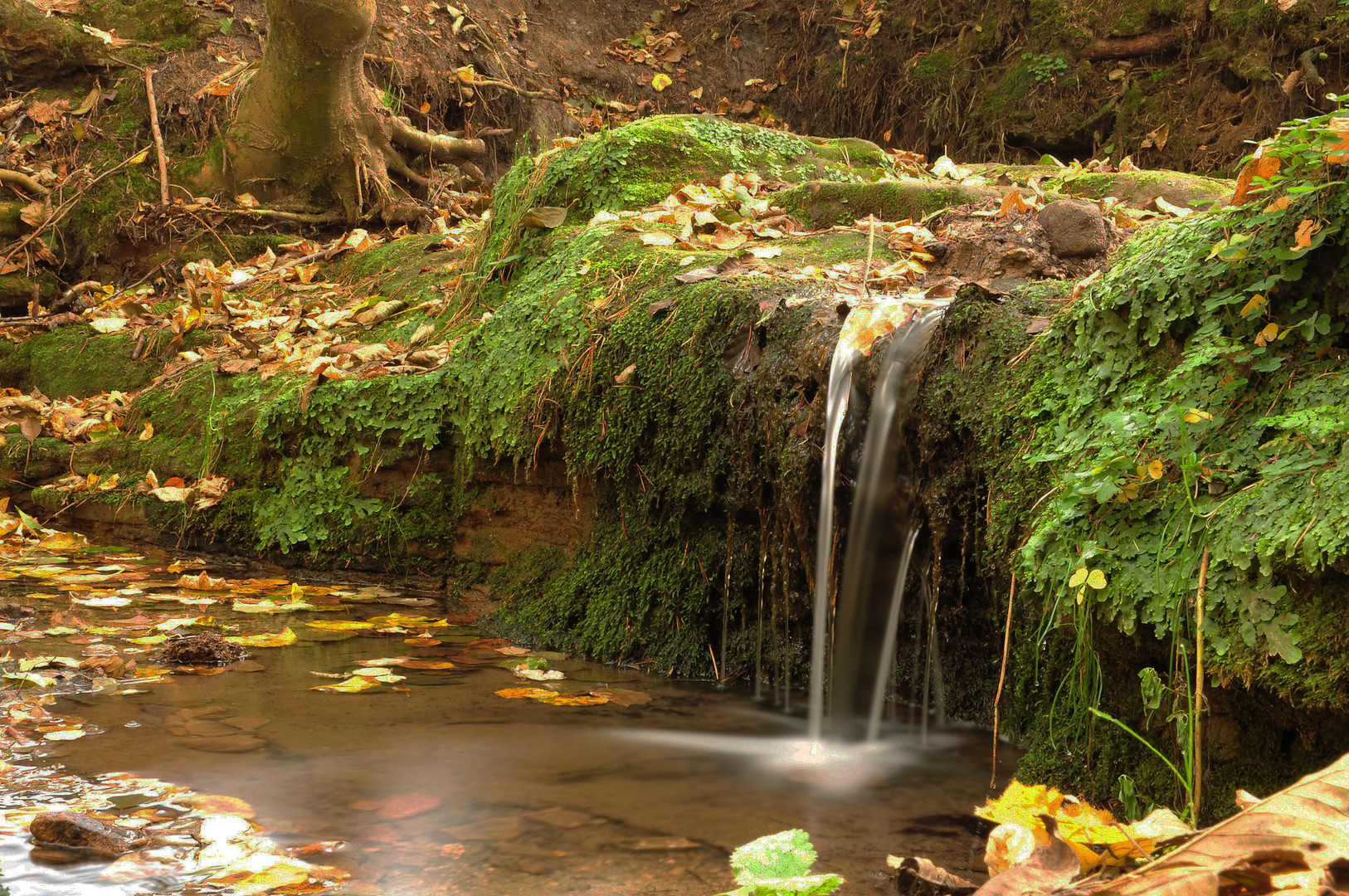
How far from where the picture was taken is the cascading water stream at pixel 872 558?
3406 mm

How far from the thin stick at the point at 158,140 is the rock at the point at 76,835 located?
7.47 m

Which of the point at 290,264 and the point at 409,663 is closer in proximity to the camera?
the point at 409,663

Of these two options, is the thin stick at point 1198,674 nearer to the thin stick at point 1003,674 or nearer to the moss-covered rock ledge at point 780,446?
the moss-covered rock ledge at point 780,446

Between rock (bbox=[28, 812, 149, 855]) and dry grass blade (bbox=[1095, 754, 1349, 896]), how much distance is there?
6.08 ft

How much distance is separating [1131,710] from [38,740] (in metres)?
2.76

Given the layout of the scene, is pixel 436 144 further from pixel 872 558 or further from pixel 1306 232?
pixel 1306 232

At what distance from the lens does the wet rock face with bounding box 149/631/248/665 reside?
3.62 m

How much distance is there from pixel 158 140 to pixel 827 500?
7.43 m

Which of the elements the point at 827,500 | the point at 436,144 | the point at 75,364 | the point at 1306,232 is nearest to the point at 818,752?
the point at 827,500

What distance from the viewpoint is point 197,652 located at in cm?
363

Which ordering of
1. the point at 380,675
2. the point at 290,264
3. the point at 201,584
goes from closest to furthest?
1. the point at 380,675
2. the point at 201,584
3. the point at 290,264

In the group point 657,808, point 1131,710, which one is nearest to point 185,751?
point 657,808

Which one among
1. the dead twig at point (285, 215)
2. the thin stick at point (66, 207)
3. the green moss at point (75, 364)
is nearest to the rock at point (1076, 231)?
the green moss at point (75, 364)

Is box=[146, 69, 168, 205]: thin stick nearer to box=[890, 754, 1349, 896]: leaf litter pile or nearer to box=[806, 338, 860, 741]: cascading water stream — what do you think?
box=[806, 338, 860, 741]: cascading water stream
